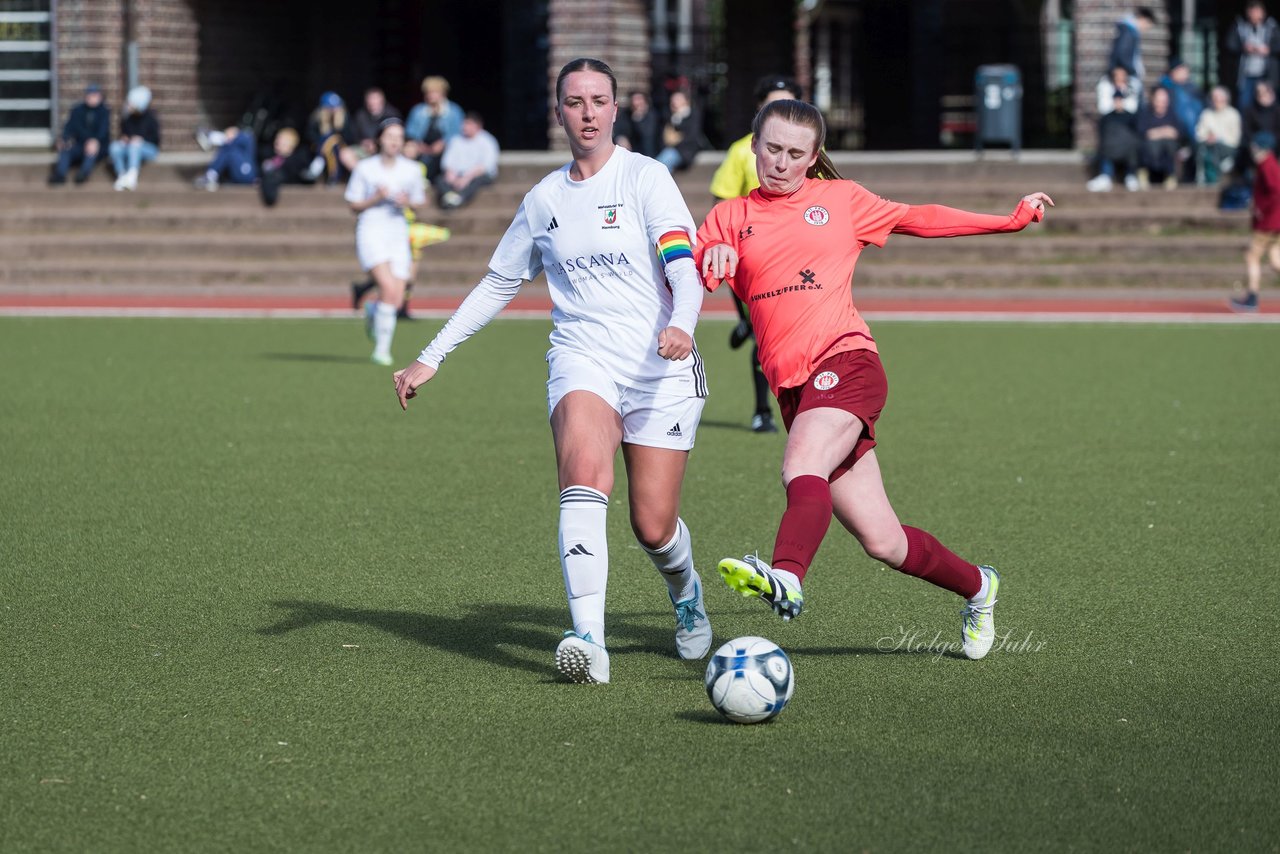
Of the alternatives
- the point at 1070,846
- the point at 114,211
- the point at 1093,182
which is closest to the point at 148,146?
the point at 114,211

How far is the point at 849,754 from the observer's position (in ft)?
17.9

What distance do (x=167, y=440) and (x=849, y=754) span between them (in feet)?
26.4

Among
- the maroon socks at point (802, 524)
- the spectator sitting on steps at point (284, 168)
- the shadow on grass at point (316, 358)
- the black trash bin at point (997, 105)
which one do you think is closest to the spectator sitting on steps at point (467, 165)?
the spectator sitting on steps at point (284, 168)

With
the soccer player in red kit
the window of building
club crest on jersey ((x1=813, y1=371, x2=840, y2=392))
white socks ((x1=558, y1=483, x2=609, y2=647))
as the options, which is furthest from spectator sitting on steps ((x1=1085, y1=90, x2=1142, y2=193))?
white socks ((x1=558, y1=483, x2=609, y2=647))

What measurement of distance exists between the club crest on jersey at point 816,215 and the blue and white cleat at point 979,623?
4.45 ft

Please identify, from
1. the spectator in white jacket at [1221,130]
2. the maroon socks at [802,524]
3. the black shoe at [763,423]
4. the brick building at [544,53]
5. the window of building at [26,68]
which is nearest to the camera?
the maroon socks at [802,524]

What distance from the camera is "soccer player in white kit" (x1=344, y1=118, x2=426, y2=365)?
1691 cm

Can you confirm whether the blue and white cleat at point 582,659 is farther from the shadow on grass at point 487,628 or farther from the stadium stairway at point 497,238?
the stadium stairway at point 497,238

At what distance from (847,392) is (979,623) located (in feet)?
3.57

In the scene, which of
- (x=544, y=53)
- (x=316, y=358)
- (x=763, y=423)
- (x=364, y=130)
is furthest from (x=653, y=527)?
(x=544, y=53)

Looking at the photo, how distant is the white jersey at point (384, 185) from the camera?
17.0 meters

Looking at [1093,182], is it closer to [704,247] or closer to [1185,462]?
[1185,462]

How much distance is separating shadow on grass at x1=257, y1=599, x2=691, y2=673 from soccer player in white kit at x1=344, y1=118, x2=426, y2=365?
9460 mm

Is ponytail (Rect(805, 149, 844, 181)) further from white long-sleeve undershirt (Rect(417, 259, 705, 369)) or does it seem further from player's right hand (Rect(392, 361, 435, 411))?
player's right hand (Rect(392, 361, 435, 411))
